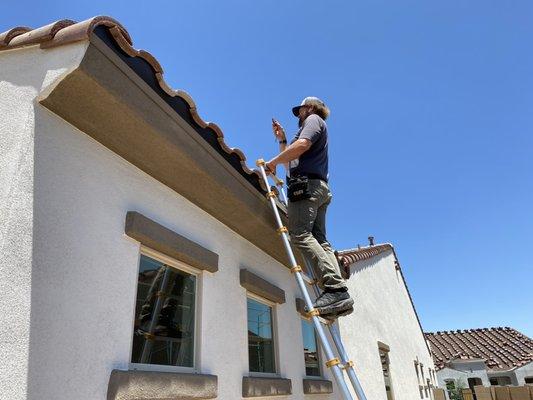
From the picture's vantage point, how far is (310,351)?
20.9 feet

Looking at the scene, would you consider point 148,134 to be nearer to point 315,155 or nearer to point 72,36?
point 72,36

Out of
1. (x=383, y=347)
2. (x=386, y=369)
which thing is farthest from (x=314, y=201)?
(x=386, y=369)

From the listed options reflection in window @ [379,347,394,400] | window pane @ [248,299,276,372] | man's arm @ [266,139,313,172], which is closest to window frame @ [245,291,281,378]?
window pane @ [248,299,276,372]

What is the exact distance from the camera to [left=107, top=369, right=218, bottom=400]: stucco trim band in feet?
8.82

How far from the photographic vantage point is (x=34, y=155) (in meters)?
2.61

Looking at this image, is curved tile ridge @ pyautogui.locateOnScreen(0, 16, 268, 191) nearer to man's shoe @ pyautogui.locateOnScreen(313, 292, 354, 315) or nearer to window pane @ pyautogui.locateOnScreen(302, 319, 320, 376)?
man's shoe @ pyautogui.locateOnScreen(313, 292, 354, 315)

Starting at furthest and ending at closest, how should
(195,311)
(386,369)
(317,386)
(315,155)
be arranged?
(386,369), (317,386), (315,155), (195,311)

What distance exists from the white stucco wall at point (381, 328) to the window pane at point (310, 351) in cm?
133

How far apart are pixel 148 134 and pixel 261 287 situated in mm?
2591

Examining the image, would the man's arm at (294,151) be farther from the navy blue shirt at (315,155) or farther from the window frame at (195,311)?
the window frame at (195,311)

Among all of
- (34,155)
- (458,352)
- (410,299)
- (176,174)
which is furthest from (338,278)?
(458,352)

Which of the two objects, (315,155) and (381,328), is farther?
(381,328)

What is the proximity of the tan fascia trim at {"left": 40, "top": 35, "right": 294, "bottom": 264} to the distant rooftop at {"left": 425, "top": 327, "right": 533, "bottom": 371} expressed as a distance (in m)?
20.9

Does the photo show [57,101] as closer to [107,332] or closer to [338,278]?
[107,332]
